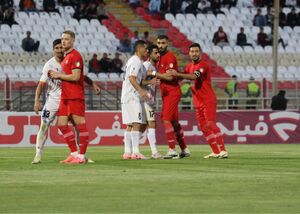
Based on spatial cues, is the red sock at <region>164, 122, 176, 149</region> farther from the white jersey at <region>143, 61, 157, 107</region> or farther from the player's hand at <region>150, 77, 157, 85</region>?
the player's hand at <region>150, 77, 157, 85</region>

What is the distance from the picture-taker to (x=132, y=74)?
20.1 meters

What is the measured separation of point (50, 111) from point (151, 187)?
19.3 feet

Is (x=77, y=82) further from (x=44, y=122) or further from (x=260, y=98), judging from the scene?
(x=260, y=98)

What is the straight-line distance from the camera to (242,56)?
4272cm

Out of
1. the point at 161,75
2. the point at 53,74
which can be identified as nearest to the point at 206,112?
the point at 161,75

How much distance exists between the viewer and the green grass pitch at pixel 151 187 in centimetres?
1137

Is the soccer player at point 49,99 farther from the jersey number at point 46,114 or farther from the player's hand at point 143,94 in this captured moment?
the player's hand at point 143,94

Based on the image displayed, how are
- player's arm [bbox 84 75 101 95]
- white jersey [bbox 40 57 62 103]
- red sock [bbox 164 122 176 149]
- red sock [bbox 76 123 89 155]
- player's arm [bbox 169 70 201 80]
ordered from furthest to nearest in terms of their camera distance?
red sock [bbox 164 122 176 149]
player's arm [bbox 169 70 201 80]
player's arm [bbox 84 75 101 95]
white jersey [bbox 40 57 62 103]
red sock [bbox 76 123 89 155]

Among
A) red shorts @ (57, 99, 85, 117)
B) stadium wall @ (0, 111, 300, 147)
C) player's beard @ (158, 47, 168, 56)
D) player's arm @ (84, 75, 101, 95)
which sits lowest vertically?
stadium wall @ (0, 111, 300, 147)

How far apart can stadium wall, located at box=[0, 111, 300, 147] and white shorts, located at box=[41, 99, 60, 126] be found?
10911 mm

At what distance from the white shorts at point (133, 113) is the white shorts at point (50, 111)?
1.79 meters

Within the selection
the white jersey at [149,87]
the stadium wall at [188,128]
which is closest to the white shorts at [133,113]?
the white jersey at [149,87]

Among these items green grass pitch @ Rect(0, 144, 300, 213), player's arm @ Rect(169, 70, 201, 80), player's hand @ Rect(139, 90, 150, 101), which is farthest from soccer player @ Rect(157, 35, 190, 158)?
green grass pitch @ Rect(0, 144, 300, 213)

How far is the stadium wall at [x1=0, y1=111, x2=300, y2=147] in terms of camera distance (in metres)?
30.1
